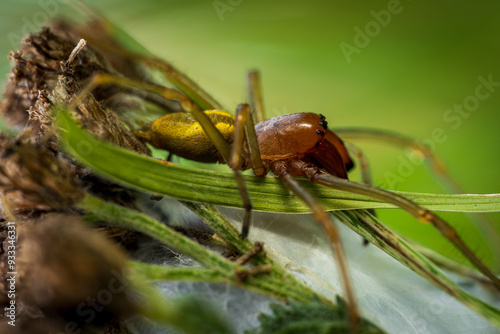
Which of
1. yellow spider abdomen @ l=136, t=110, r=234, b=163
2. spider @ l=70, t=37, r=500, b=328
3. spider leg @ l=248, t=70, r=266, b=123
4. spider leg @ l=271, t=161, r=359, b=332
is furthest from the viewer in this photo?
spider leg @ l=248, t=70, r=266, b=123

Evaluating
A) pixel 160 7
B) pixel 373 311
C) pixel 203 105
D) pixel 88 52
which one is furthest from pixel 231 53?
pixel 373 311

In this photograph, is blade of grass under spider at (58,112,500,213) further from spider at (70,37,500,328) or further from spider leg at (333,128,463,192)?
spider leg at (333,128,463,192)

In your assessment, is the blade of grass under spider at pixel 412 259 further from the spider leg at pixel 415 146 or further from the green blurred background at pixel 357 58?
the green blurred background at pixel 357 58

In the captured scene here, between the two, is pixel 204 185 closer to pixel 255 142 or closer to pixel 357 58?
pixel 255 142

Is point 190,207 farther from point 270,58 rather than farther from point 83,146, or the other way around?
point 270,58

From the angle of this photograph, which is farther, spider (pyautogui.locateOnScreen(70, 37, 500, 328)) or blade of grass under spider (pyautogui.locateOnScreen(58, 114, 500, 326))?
spider (pyautogui.locateOnScreen(70, 37, 500, 328))

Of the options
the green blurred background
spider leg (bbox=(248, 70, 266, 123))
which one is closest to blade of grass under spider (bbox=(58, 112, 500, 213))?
spider leg (bbox=(248, 70, 266, 123))

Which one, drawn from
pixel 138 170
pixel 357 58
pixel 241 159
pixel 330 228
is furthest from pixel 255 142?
pixel 357 58

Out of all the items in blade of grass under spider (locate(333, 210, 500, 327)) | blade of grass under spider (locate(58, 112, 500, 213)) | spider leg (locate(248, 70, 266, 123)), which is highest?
spider leg (locate(248, 70, 266, 123))

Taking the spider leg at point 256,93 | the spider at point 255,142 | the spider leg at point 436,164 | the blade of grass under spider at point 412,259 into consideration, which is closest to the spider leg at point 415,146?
the spider leg at point 436,164
